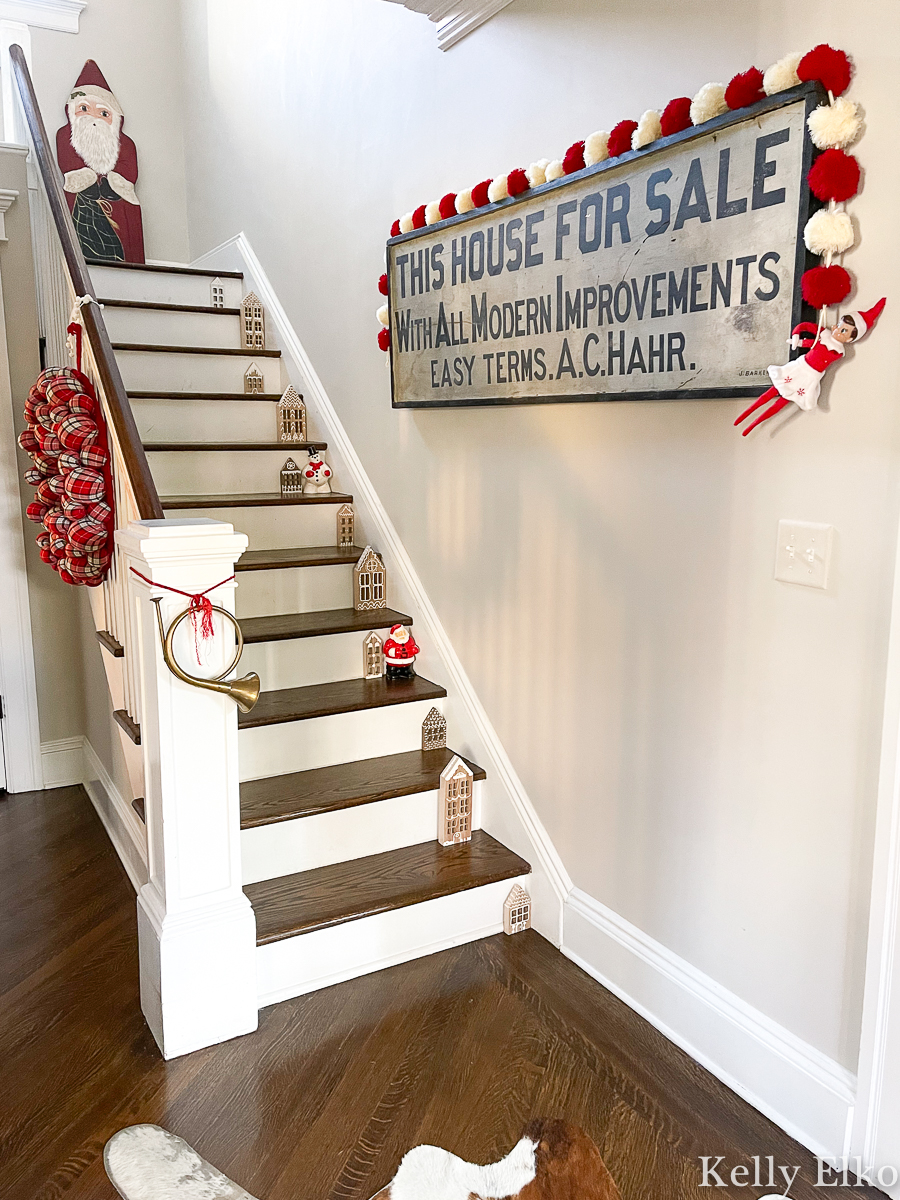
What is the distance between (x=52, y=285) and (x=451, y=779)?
1949mm

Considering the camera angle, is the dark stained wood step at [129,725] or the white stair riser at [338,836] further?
the white stair riser at [338,836]

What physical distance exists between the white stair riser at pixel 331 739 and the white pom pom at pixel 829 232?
163cm

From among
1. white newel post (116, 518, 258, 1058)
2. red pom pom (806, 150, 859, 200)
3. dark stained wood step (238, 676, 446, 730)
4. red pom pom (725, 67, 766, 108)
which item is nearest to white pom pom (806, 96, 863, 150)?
red pom pom (806, 150, 859, 200)

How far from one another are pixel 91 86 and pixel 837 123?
3.92 m

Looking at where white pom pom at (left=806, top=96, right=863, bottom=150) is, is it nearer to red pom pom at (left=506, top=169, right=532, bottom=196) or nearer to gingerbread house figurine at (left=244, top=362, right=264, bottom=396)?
red pom pom at (left=506, top=169, right=532, bottom=196)

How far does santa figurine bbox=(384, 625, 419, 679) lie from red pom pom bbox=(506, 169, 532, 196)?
1.24 metres

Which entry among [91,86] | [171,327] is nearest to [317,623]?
[171,327]

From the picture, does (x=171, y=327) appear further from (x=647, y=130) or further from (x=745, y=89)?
(x=745, y=89)

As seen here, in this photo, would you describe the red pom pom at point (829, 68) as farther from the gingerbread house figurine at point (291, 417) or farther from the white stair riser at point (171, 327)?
the white stair riser at point (171, 327)

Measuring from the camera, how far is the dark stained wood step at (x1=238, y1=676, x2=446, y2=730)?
2.45m

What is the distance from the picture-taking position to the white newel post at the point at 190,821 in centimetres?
182

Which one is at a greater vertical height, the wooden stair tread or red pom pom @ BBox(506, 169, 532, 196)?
red pom pom @ BBox(506, 169, 532, 196)

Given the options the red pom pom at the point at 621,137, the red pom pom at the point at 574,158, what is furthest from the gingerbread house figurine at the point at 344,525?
the red pom pom at the point at 621,137

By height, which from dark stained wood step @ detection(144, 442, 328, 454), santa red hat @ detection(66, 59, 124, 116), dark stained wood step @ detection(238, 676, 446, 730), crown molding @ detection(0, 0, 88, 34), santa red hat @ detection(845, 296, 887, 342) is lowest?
dark stained wood step @ detection(238, 676, 446, 730)
